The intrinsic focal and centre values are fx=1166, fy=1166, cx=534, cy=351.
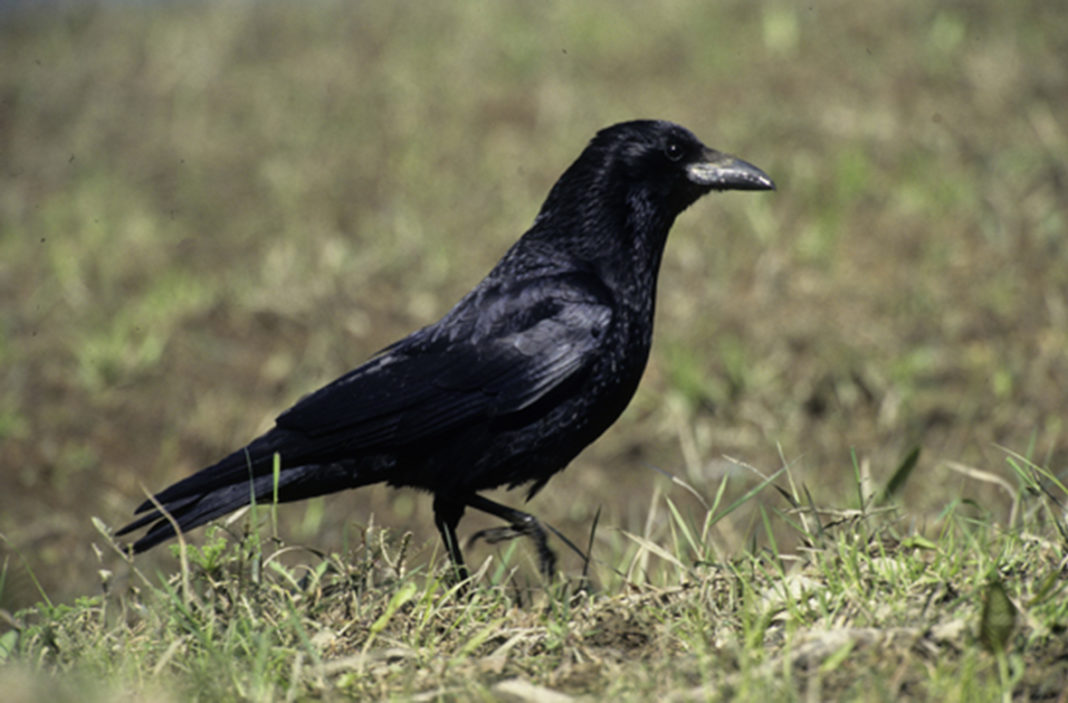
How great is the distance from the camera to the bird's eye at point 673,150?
3820mm

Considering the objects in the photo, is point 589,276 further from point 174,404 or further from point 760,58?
point 760,58

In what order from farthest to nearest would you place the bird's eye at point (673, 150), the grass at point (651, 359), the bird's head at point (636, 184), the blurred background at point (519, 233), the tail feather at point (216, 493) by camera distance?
the blurred background at point (519, 233) < the bird's eye at point (673, 150) < the bird's head at point (636, 184) < the tail feather at point (216, 493) < the grass at point (651, 359)

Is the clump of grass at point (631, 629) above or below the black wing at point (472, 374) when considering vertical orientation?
below

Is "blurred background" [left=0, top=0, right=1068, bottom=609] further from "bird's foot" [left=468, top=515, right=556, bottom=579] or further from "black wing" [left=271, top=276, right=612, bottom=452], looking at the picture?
"black wing" [left=271, top=276, right=612, bottom=452]

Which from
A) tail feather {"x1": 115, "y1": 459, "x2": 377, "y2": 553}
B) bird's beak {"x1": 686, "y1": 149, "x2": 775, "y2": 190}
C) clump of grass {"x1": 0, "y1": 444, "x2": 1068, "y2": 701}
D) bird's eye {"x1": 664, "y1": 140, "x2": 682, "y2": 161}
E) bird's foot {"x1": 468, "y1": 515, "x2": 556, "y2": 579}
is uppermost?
bird's eye {"x1": 664, "y1": 140, "x2": 682, "y2": 161}

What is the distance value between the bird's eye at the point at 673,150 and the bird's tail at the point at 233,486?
1.44m

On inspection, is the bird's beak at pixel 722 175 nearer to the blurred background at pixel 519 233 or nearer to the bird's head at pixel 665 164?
the bird's head at pixel 665 164

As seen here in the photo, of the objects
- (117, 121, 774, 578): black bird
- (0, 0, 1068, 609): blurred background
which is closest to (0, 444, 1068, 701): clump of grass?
(0, 0, 1068, 609): blurred background

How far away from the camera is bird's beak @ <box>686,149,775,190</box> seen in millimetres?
3834

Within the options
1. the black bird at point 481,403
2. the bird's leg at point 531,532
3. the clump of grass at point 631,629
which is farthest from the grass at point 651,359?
the black bird at point 481,403

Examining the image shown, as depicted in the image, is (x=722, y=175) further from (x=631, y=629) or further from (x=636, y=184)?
(x=631, y=629)

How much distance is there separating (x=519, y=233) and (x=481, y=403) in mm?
3867

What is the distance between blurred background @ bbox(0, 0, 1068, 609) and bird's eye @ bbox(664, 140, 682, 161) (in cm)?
127

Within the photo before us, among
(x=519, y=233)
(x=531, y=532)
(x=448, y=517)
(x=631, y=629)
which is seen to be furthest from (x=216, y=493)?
(x=519, y=233)
